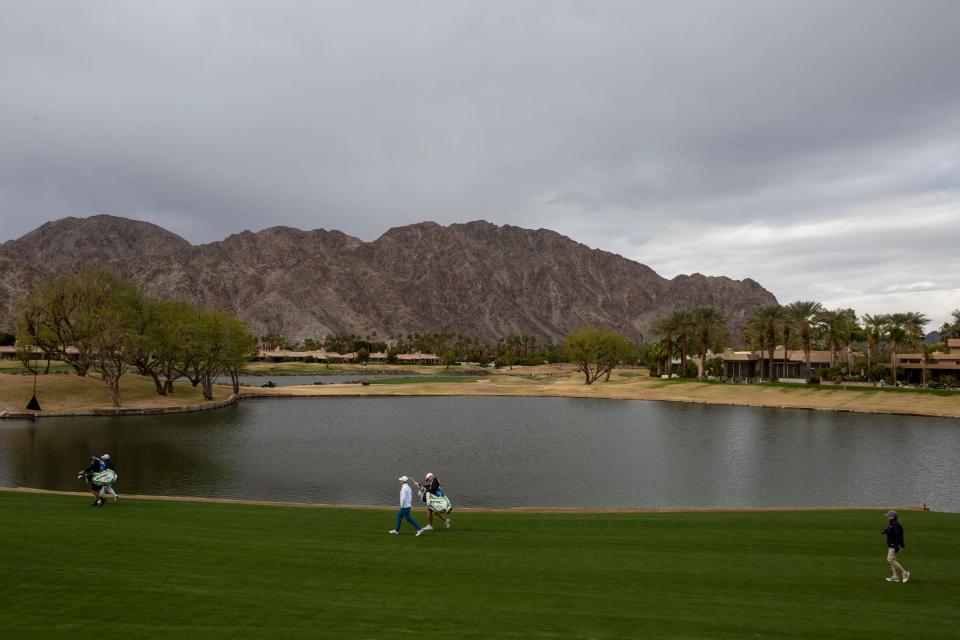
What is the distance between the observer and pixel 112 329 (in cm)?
7412

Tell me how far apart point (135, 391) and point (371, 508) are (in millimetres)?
73739

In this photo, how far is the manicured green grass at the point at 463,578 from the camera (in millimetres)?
11398

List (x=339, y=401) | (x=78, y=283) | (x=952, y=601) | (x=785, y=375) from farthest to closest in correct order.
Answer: (x=785, y=375) < (x=339, y=401) < (x=78, y=283) < (x=952, y=601)

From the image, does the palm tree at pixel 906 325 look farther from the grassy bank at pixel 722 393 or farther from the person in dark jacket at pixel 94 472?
the person in dark jacket at pixel 94 472

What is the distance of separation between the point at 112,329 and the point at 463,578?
7479 centimetres

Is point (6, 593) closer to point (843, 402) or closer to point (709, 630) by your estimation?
point (709, 630)

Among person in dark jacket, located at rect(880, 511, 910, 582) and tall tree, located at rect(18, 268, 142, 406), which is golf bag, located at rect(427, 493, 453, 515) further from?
tall tree, located at rect(18, 268, 142, 406)

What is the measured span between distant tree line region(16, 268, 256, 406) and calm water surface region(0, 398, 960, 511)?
1222 centimetres

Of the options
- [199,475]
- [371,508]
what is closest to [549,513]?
[371,508]

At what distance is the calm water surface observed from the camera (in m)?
32.1

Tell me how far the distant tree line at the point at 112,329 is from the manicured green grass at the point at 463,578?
62020 mm

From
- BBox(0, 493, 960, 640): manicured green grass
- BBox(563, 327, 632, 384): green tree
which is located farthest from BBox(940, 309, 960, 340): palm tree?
BBox(0, 493, 960, 640): manicured green grass

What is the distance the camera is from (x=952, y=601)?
13.6 meters

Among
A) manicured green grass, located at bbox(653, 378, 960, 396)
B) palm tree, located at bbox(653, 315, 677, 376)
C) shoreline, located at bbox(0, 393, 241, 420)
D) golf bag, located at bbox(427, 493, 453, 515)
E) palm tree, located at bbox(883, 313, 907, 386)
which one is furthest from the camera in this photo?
palm tree, located at bbox(653, 315, 677, 376)
